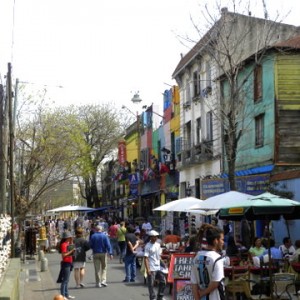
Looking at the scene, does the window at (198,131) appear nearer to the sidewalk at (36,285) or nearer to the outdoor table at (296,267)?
the sidewalk at (36,285)

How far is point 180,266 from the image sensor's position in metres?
12.7

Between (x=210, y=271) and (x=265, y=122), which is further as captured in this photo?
(x=265, y=122)

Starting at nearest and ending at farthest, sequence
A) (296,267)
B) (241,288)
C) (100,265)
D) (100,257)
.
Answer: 1. (241,288)
2. (296,267)
3. (100,257)
4. (100,265)

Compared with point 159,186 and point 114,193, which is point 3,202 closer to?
point 159,186

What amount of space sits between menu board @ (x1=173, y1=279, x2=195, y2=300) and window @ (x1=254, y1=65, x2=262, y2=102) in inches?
634

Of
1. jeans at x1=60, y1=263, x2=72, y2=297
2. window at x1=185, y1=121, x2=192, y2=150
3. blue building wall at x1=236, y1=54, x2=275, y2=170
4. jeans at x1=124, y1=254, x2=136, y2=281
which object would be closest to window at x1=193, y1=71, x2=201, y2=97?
window at x1=185, y1=121, x2=192, y2=150

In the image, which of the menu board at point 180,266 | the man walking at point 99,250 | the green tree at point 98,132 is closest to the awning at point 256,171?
the man walking at point 99,250

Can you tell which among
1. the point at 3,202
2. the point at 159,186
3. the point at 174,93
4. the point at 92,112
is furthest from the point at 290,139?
the point at 92,112

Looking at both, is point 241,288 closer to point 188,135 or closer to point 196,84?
point 196,84

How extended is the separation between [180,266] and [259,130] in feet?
51.4

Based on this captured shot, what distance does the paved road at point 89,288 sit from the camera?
15.8 metres

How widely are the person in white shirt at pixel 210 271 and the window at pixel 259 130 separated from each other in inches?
782

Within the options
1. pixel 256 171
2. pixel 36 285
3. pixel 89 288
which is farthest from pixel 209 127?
pixel 89 288

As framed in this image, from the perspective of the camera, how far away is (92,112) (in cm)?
5772
